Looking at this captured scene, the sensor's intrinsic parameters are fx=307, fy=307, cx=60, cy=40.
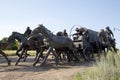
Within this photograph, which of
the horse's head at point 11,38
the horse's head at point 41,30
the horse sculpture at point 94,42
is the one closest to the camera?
the horse's head at point 41,30

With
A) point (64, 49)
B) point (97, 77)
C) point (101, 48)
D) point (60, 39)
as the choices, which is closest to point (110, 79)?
point (97, 77)

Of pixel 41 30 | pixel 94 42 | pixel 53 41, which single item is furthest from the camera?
pixel 94 42

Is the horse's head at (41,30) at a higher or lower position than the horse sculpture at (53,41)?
higher

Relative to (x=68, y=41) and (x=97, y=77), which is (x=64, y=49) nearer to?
(x=68, y=41)

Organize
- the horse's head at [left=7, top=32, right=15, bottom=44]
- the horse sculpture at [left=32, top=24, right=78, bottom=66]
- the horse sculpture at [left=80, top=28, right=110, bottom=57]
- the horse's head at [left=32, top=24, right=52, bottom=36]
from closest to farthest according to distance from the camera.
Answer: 1. the horse's head at [left=32, top=24, right=52, bottom=36]
2. the horse sculpture at [left=32, top=24, right=78, bottom=66]
3. the horse's head at [left=7, top=32, right=15, bottom=44]
4. the horse sculpture at [left=80, top=28, right=110, bottom=57]

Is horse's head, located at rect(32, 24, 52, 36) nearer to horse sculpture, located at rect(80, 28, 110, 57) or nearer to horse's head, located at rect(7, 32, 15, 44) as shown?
horse's head, located at rect(7, 32, 15, 44)

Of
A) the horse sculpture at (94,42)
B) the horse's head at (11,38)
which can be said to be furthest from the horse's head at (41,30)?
the horse sculpture at (94,42)

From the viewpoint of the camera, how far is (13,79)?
524 inches

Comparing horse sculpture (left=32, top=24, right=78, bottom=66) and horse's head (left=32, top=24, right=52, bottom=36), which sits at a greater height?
horse's head (left=32, top=24, right=52, bottom=36)

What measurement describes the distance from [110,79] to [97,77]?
1.46 ft

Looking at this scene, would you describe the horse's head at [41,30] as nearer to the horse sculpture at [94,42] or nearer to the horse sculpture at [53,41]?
the horse sculpture at [53,41]

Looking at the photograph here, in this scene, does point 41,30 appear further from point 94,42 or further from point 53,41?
point 94,42

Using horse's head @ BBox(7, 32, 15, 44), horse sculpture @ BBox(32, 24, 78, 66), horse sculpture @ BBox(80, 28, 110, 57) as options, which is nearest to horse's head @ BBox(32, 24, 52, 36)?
horse sculpture @ BBox(32, 24, 78, 66)

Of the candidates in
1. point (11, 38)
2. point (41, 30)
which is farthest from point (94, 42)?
point (41, 30)
